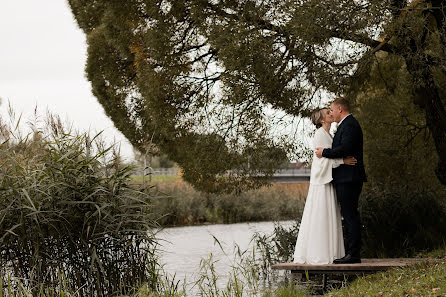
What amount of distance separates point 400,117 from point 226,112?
4.56m

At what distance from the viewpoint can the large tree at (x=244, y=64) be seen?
31.3 ft

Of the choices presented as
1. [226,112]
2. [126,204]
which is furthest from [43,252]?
[226,112]

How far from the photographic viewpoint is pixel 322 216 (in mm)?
8500

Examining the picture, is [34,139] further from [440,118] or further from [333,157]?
[440,118]

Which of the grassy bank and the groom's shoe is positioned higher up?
the grassy bank

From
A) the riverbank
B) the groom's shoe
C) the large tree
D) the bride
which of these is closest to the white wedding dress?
the bride

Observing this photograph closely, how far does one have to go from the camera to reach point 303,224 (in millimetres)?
8672

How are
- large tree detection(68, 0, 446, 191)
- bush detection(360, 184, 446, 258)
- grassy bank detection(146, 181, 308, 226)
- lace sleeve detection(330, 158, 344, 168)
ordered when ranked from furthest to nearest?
1. grassy bank detection(146, 181, 308, 226)
2. bush detection(360, 184, 446, 258)
3. large tree detection(68, 0, 446, 191)
4. lace sleeve detection(330, 158, 344, 168)

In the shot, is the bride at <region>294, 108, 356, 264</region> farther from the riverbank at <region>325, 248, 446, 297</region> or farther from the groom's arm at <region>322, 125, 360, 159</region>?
the riverbank at <region>325, 248, 446, 297</region>

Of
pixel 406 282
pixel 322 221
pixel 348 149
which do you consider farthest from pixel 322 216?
pixel 406 282

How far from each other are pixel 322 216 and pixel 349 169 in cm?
70

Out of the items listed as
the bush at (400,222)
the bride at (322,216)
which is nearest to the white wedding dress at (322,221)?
the bride at (322,216)

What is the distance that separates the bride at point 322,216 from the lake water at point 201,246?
2474mm

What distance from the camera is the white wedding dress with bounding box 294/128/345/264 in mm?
8438
